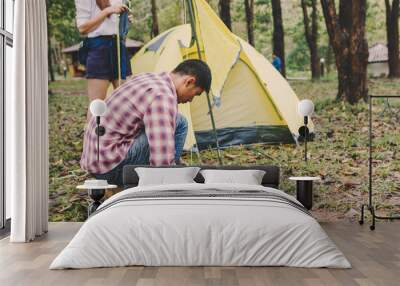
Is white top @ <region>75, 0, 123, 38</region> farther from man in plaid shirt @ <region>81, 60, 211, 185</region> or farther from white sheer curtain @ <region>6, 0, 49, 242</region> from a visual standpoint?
white sheer curtain @ <region>6, 0, 49, 242</region>

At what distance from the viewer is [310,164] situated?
697cm

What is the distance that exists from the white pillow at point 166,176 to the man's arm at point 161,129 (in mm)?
381

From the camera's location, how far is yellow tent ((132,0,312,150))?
702cm

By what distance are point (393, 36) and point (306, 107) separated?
1.44 metres

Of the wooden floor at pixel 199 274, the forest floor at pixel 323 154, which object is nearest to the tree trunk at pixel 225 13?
the forest floor at pixel 323 154

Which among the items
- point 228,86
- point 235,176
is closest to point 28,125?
point 235,176

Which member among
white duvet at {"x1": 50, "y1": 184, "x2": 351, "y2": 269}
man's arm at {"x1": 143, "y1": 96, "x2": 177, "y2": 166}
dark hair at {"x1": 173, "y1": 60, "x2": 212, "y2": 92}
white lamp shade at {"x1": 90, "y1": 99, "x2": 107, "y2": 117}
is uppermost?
dark hair at {"x1": 173, "y1": 60, "x2": 212, "y2": 92}

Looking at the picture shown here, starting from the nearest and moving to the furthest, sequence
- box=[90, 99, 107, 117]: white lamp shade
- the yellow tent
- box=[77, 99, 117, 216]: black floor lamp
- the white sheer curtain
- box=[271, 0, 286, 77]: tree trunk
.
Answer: the white sheer curtain → box=[77, 99, 117, 216]: black floor lamp → box=[90, 99, 107, 117]: white lamp shade → the yellow tent → box=[271, 0, 286, 77]: tree trunk

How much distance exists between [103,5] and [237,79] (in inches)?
71.7

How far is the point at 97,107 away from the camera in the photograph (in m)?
6.65

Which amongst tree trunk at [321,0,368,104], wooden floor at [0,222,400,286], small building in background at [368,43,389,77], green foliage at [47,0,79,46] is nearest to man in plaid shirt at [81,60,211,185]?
green foliage at [47,0,79,46]

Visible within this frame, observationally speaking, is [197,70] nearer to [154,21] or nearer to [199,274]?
[154,21]

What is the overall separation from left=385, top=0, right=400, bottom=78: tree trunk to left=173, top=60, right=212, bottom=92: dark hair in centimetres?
217

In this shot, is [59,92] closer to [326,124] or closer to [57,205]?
[57,205]
